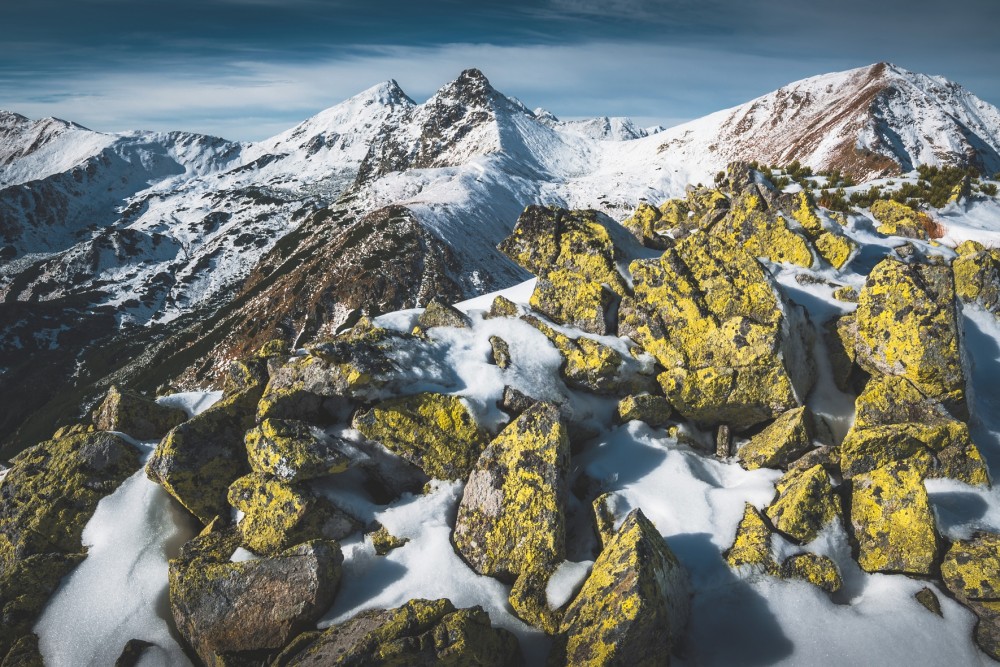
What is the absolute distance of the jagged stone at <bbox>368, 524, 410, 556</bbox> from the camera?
36.8 feet

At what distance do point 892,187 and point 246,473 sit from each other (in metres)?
38.4

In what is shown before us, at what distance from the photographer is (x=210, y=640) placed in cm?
985

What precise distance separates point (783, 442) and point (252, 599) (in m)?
12.8

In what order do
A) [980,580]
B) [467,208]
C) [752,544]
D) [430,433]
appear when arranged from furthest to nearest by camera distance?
[467,208] < [430,433] < [752,544] < [980,580]

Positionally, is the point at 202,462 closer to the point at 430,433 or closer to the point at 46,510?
the point at 46,510

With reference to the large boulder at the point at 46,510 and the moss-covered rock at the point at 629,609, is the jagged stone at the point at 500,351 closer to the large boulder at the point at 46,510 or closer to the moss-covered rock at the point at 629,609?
the moss-covered rock at the point at 629,609

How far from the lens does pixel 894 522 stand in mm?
10000

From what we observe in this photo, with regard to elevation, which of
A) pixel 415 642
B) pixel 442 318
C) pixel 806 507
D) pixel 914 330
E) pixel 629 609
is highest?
pixel 914 330

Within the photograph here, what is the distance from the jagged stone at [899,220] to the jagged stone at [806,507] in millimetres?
18202

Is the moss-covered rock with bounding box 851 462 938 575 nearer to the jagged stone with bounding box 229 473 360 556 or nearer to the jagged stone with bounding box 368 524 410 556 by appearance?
the jagged stone with bounding box 368 524 410 556

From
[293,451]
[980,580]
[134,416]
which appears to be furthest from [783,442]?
[134,416]

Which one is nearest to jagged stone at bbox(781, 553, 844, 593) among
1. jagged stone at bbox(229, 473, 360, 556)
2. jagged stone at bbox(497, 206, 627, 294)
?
jagged stone at bbox(497, 206, 627, 294)

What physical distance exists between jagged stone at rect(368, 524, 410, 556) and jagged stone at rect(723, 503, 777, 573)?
24.0 feet

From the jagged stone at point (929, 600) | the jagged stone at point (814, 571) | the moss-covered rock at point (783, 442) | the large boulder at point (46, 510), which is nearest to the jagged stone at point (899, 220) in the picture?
the moss-covered rock at point (783, 442)
